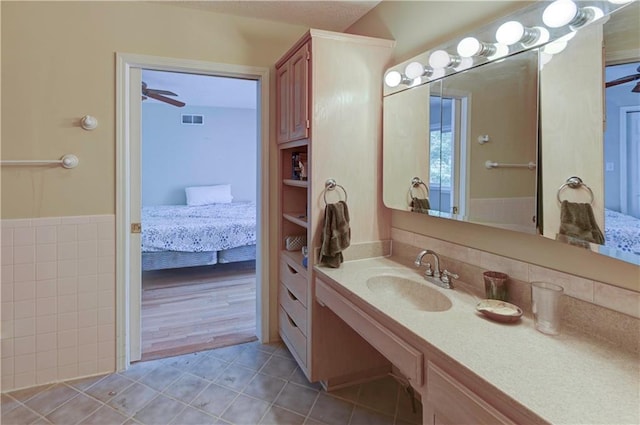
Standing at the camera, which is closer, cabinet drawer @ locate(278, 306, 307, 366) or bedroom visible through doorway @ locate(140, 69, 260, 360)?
cabinet drawer @ locate(278, 306, 307, 366)

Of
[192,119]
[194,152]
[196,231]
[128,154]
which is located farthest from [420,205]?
[192,119]

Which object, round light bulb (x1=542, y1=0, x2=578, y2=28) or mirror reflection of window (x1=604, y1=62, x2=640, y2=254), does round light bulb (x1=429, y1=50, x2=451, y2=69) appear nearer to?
round light bulb (x1=542, y1=0, x2=578, y2=28)

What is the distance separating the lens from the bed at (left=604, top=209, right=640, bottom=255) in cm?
106

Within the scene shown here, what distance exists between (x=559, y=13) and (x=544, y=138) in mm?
418

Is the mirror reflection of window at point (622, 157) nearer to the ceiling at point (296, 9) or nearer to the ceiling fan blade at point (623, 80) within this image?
the ceiling fan blade at point (623, 80)

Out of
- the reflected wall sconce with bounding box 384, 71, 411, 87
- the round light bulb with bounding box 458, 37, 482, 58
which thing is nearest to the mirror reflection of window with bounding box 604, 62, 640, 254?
the round light bulb with bounding box 458, 37, 482, 58

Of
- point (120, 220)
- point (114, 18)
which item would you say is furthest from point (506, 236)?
point (114, 18)

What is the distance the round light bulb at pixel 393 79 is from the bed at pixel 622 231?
127 centimetres

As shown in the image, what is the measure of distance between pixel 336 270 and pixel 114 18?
210cm

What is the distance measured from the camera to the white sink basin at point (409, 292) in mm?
1639

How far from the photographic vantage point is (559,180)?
1.28m

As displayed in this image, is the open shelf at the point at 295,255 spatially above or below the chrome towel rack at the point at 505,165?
below

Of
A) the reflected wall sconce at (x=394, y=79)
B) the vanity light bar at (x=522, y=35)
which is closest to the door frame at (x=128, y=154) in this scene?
the reflected wall sconce at (x=394, y=79)

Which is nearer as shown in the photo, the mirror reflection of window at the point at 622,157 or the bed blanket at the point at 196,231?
the mirror reflection of window at the point at 622,157
